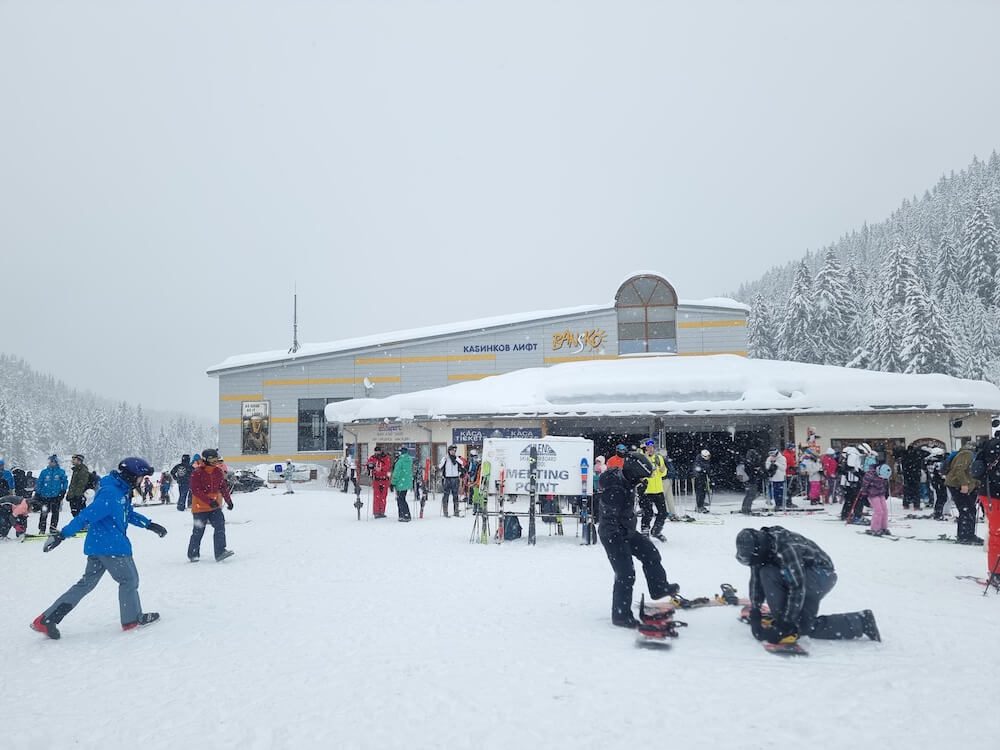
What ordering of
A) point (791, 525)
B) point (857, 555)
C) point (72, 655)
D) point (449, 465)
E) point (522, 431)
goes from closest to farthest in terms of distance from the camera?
1. point (72, 655)
2. point (857, 555)
3. point (791, 525)
4. point (449, 465)
5. point (522, 431)

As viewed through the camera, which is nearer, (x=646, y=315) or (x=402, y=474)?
(x=402, y=474)

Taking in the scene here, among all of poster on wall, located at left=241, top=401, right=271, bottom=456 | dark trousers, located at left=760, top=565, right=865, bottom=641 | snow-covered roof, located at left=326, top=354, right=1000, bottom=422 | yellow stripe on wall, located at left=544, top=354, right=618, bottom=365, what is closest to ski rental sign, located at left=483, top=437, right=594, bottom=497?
dark trousers, located at left=760, top=565, right=865, bottom=641

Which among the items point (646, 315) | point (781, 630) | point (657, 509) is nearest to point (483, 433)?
point (646, 315)

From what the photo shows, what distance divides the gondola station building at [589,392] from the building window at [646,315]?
64 millimetres

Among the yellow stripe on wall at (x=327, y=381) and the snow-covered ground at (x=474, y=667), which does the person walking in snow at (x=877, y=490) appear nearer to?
the snow-covered ground at (x=474, y=667)

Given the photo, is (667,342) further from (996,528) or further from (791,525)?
(996,528)

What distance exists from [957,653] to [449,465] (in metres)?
11.7

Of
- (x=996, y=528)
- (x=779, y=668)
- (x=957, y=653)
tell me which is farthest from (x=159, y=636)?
(x=996, y=528)

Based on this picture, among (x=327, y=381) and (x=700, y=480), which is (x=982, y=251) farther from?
(x=327, y=381)

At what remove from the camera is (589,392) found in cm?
2180

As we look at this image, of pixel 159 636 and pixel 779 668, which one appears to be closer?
pixel 779 668

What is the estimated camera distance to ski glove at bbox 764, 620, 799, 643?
16.5 feet

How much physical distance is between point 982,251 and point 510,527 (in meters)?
53.8

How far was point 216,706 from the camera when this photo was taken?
4133 millimetres
